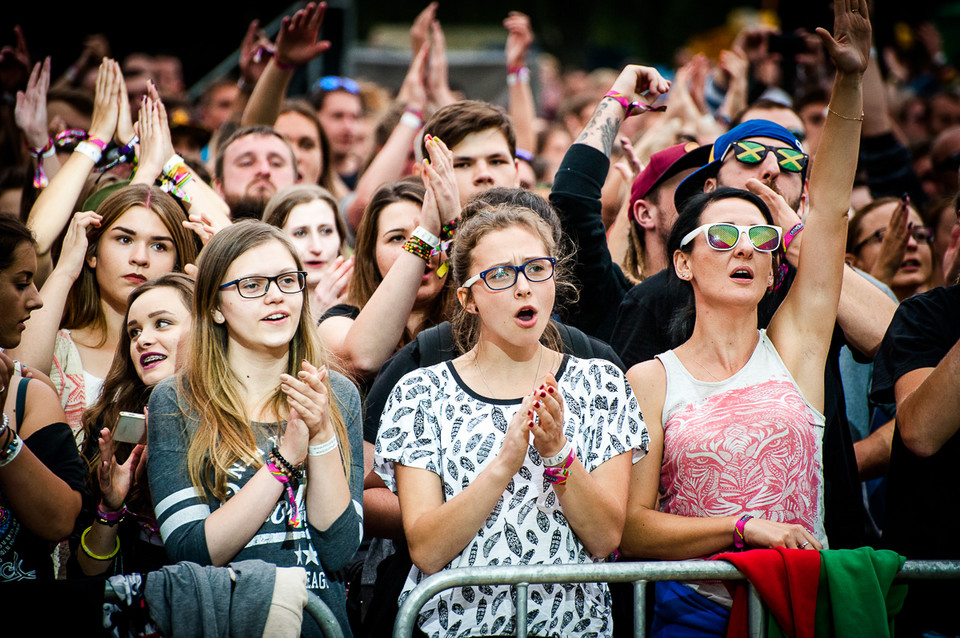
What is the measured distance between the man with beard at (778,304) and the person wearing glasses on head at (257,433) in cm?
116

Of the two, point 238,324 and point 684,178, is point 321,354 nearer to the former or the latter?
point 238,324

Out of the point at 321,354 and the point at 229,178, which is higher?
the point at 229,178

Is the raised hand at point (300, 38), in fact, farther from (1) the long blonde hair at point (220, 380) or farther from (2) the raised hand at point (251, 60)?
(1) the long blonde hair at point (220, 380)

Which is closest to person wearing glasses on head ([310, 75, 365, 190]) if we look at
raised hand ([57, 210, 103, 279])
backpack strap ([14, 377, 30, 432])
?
raised hand ([57, 210, 103, 279])

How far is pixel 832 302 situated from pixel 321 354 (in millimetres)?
1695

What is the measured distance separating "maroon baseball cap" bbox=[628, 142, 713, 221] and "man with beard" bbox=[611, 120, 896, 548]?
19 cm

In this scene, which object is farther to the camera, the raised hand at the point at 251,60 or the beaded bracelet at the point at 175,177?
the raised hand at the point at 251,60

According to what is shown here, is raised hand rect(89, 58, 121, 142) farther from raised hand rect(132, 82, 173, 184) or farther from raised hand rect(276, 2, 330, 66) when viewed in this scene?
raised hand rect(276, 2, 330, 66)

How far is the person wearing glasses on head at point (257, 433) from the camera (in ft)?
8.83

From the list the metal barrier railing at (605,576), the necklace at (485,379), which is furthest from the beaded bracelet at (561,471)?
the necklace at (485,379)

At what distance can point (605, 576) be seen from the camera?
102 inches

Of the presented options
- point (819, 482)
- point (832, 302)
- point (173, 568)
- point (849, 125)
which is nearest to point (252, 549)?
point (173, 568)

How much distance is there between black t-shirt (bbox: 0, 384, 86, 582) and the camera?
299cm

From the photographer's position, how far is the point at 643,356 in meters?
3.48
